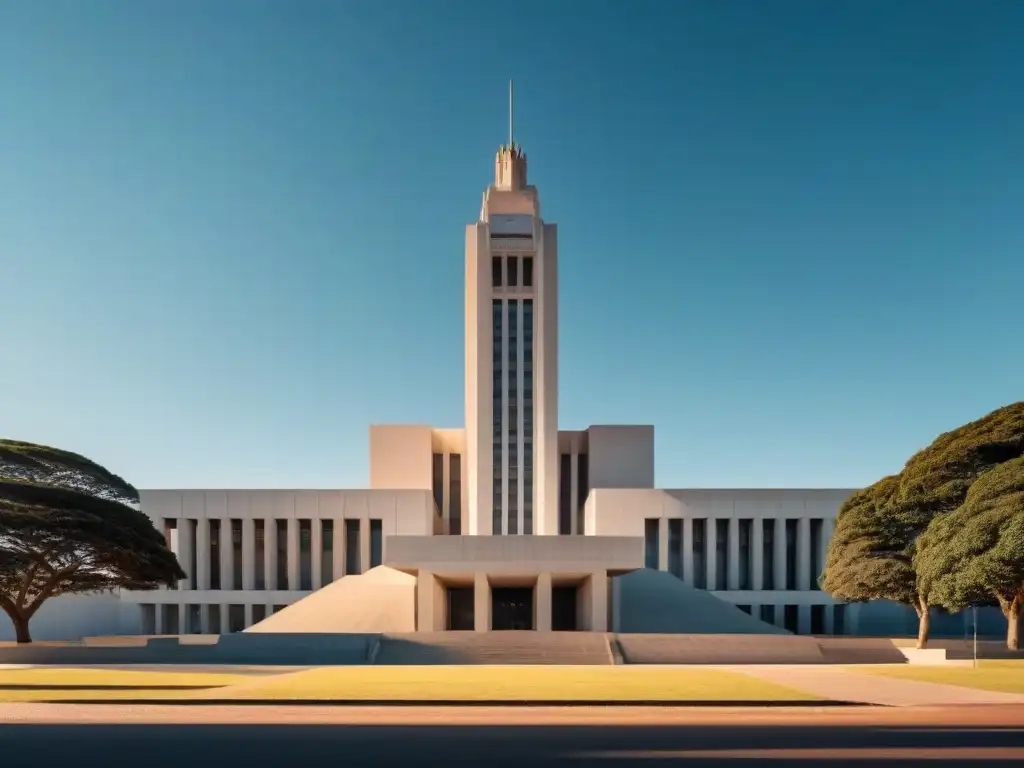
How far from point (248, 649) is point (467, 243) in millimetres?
36166

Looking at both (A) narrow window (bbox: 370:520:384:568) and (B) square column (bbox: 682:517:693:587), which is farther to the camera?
(A) narrow window (bbox: 370:520:384:568)

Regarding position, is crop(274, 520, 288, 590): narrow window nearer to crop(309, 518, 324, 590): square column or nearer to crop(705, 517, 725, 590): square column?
crop(309, 518, 324, 590): square column

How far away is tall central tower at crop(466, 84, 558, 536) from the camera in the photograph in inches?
2477

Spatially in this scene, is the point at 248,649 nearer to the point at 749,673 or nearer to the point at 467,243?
the point at 749,673

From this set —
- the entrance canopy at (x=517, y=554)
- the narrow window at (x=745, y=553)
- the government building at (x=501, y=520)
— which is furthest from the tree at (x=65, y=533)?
the narrow window at (x=745, y=553)

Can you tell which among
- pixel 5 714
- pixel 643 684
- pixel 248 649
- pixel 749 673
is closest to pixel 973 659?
pixel 749 673

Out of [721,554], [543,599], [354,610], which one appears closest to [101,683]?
[354,610]

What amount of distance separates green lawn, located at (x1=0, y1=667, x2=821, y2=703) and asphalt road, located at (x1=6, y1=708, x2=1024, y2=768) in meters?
3.39

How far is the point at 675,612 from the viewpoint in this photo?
4816cm

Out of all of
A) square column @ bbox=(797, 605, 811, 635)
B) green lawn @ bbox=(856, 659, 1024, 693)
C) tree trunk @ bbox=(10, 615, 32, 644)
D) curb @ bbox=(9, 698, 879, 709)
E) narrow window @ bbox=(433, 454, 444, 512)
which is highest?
narrow window @ bbox=(433, 454, 444, 512)

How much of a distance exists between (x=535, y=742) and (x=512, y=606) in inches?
1588

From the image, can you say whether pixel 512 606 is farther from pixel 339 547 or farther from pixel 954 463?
pixel 954 463

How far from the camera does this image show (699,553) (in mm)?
63312

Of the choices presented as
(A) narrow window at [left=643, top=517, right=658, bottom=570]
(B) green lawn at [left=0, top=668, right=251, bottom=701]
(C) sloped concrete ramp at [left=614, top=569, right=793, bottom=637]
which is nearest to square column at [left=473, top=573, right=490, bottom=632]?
(C) sloped concrete ramp at [left=614, top=569, right=793, bottom=637]
